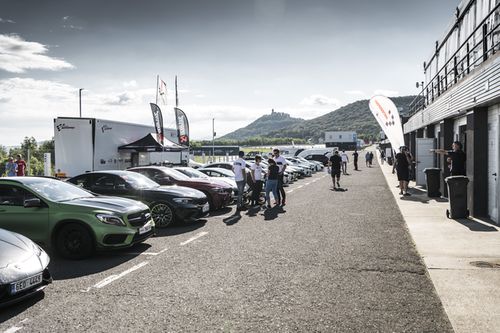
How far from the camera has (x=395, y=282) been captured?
5.39m

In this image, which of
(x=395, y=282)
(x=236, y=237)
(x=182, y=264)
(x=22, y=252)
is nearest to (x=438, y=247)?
(x=395, y=282)

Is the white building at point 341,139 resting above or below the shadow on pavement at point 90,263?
above

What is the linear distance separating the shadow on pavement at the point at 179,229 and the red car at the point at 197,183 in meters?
1.83

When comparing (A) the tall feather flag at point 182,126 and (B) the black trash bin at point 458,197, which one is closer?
(B) the black trash bin at point 458,197

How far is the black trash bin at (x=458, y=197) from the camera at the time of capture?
32.6 feet

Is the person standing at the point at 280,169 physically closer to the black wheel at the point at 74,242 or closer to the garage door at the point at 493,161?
the garage door at the point at 493,161

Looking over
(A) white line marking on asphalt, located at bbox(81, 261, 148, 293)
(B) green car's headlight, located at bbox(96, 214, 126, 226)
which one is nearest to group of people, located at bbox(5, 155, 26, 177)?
(B) green car's headlight, located at bbox(96, 214, 126, 226)

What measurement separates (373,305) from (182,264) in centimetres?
300

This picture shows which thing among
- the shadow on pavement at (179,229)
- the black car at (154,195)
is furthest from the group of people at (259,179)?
the black car at (154,195)

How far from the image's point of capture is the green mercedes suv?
6.82 m

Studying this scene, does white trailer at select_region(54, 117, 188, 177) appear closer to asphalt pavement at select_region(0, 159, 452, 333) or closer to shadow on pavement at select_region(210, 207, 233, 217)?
shadow on pavement at select_region(210, 207, 233, 217)

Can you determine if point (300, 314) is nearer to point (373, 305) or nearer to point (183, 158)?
point (373, 305)

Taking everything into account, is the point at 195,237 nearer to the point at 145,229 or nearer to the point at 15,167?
the point at 145,229

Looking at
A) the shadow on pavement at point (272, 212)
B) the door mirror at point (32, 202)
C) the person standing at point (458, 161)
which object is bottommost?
the shadow on pavement at point (272, 212)
